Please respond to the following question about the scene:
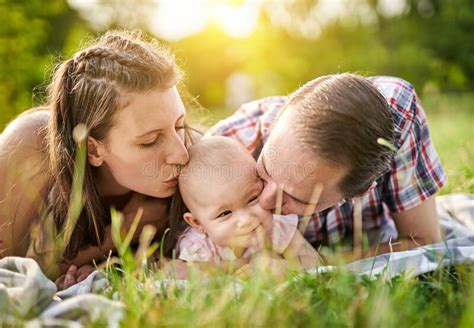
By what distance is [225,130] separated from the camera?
11.6 ft

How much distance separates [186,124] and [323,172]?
1.06 metres

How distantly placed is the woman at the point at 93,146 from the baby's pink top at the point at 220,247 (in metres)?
0.30

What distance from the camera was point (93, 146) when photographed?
3.05 metres

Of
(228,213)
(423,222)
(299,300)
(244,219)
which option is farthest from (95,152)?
(423,222)

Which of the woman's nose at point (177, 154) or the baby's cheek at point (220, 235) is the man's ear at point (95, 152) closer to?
the woman's nose at point (177, 154)

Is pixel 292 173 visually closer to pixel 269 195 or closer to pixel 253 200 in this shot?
pixel 269 195

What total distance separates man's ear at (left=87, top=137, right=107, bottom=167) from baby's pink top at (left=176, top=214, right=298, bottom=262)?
63 centimetres

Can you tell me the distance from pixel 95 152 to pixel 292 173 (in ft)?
3.70

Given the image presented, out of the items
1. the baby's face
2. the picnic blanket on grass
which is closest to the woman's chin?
the baby's face

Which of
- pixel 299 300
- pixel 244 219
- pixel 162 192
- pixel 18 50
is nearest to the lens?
pixel 299 300

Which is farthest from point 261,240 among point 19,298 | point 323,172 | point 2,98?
point 2,98

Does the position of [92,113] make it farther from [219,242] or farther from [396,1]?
[396,1]

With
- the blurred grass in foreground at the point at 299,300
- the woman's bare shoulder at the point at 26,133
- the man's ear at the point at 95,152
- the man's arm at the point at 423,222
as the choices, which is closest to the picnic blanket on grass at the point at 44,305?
the blurred grass in foreground at the point at 299,300

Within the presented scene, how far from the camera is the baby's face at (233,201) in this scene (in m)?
2.74
